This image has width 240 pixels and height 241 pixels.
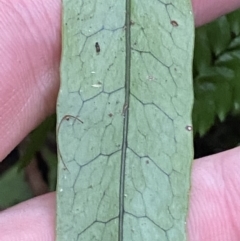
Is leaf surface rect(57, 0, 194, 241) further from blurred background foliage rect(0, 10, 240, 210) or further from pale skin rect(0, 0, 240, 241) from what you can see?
blurred background foliage rect(0, 10, 240, 210)

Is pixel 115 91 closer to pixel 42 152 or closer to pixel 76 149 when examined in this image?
pixel 76 149

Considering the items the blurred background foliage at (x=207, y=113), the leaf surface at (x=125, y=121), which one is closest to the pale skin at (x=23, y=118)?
the leaf surface at (x=125, y=121)

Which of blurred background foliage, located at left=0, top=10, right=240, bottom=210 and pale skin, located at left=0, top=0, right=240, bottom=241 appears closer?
pale skin, located at left=0, top=0, right=240, bottom=241

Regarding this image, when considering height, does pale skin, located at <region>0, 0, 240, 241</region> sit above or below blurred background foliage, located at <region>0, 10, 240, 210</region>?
below

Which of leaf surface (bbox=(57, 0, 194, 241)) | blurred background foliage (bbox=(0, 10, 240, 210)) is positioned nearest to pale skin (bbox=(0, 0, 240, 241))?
leaf surface (bbox=(57, 0, 194, 241))

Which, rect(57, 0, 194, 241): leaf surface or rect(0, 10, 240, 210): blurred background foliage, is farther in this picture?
rect(0, 10, 240, 210): blurred background foliage

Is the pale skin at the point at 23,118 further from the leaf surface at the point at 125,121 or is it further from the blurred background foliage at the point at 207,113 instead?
the blurred background foliage at the point at 207,113
